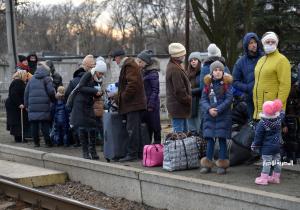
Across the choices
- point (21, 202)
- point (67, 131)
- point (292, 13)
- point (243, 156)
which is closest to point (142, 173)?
point (243, 156)

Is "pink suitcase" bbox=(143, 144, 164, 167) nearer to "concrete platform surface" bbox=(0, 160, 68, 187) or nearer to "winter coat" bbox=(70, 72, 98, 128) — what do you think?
"winter coat" bbox=(70, 72, 98, 128)

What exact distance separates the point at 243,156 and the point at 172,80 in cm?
156

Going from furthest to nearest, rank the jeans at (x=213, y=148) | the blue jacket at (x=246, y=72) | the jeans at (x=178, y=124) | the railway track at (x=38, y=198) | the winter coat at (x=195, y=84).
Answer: the winter coat at (x=195, y=84), the jeans at (x=178, y=124), the blue jacket at (x=246, y=72), the jeans at (x=213, y=148), the railway track at (x=38, y=198)

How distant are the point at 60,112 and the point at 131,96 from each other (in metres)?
3.29

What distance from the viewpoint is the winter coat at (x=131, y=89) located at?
29.5ft

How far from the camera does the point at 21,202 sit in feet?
29.3

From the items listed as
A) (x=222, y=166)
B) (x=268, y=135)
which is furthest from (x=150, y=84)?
(x=268, y=135)

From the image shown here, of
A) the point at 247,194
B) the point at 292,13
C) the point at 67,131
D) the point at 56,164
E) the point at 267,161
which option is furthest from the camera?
the point at 292,13

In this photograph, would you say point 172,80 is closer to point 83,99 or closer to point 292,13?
point 83,99

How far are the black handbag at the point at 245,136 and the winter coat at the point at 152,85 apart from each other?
166 cm

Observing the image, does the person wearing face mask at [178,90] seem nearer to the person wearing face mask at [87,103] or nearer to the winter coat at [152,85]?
the winter coat at [152,85]

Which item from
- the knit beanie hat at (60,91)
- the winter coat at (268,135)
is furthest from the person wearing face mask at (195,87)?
the knit beanie hat at (60,91)

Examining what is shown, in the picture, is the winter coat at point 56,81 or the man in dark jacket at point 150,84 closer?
the man in dark jacket at point 150,84

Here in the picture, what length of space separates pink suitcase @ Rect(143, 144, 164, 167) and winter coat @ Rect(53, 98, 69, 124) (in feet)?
11.8
